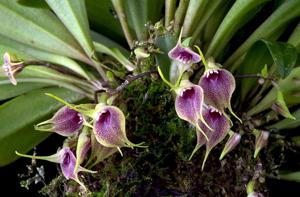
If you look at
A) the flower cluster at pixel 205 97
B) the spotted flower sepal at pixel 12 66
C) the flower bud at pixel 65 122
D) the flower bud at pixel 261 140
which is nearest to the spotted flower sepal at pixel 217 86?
the flower cluster at pixel 205 97

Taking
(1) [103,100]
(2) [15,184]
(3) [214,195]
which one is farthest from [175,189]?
(2) [15,184]

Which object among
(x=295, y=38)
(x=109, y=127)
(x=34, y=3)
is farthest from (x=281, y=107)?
(x=34, y=3)

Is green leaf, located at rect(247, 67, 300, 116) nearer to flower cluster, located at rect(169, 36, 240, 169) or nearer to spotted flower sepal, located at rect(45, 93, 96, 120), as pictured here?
flower cluster, located at rect(169, 36, 240, 169)

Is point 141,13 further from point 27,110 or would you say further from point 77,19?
point 27,110

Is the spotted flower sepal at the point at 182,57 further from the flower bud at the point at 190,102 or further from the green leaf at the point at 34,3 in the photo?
the green leaf at the point at 34,3

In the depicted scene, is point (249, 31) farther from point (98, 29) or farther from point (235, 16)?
point (98, 29)

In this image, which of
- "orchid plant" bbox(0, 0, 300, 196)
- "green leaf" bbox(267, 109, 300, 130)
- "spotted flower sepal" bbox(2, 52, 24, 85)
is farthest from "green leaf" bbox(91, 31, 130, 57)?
"green leaf" bbox(267, 109, 300, 130)
